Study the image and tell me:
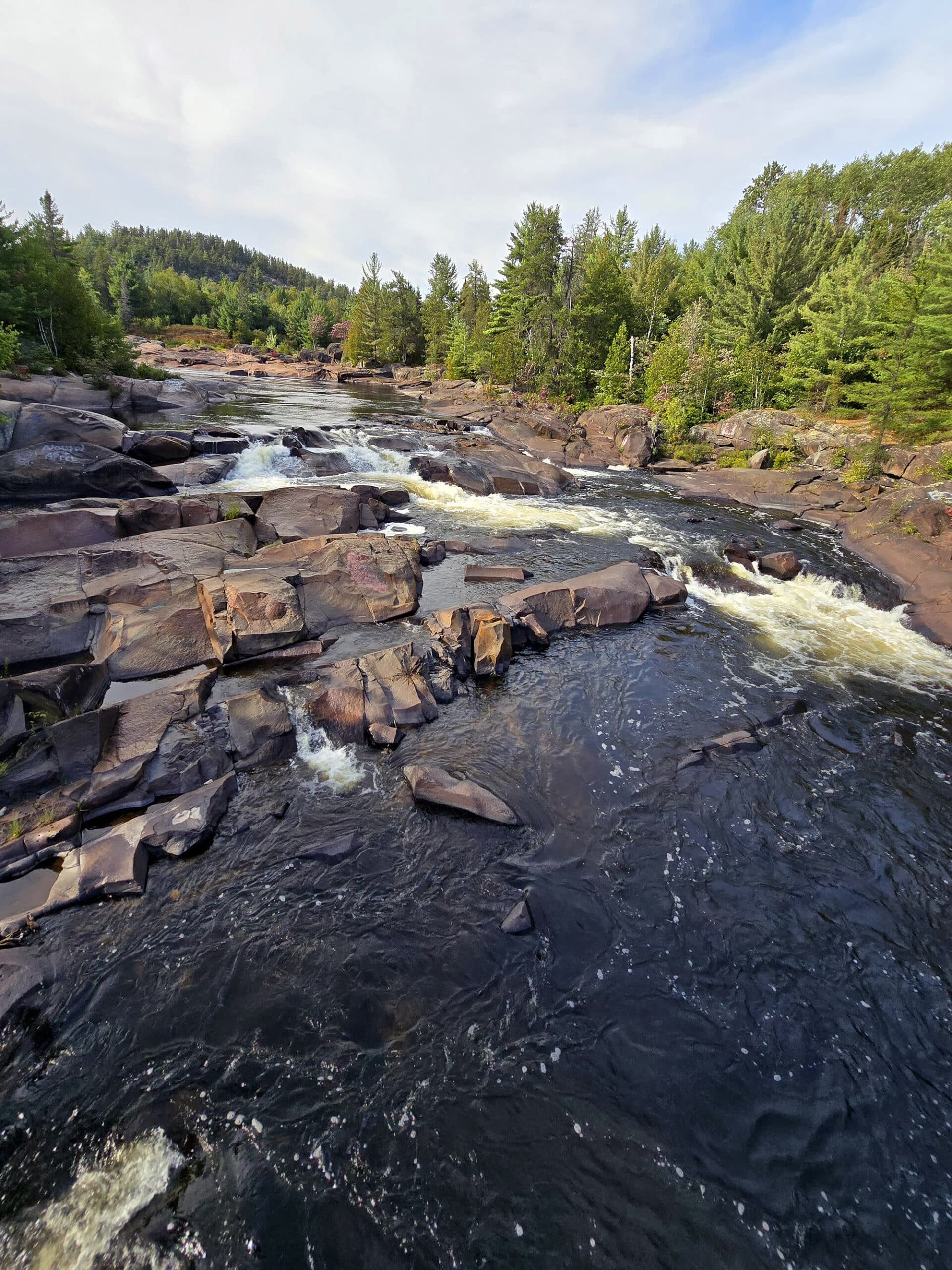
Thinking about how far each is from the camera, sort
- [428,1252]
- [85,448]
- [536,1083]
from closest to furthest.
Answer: [428,1252] → [536,1083] → [85,448]

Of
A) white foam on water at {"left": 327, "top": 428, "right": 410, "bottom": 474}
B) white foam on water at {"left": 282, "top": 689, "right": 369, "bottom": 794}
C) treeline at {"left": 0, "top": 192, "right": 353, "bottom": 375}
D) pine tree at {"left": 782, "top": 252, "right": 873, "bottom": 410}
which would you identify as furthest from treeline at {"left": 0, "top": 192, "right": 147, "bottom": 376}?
pine tree at {"left": 782, "top": 252, "right": 873, "bottom": 410}

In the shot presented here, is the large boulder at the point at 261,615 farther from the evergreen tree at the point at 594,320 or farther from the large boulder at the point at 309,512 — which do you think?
the evergreen tree at the point at 594,320

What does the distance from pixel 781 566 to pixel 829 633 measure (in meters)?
3.59

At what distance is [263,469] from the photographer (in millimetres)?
22953

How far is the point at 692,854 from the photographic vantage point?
7480 mm

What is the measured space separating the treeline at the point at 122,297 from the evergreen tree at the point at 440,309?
2868cm

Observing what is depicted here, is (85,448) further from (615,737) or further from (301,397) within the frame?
(301,397)

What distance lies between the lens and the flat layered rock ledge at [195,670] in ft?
22.8

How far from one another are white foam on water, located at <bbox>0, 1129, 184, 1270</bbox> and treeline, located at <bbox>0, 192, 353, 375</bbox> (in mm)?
19337

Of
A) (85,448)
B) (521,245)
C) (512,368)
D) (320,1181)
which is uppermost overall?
(521,245)

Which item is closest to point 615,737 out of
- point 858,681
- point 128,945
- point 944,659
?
point 858,681

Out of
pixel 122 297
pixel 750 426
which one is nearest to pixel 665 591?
pixel 750 426

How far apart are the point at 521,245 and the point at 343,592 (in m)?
49.4

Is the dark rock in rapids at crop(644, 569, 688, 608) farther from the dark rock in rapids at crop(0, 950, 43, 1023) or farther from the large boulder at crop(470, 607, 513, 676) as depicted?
the dark rock in rapids at crop(0, 950, 43, 1023)
